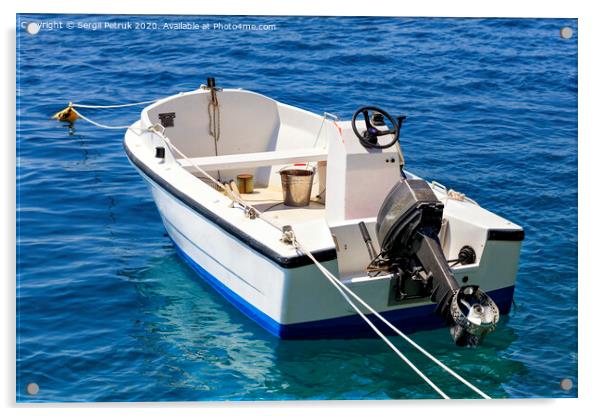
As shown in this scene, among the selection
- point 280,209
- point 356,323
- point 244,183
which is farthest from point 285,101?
point 356,323

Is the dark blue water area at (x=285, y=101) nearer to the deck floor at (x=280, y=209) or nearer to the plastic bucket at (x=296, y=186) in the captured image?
the deck floor at (x=280, y=209)

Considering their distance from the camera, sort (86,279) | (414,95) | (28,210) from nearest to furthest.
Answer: (28,210) < (86,279) < (414,95)

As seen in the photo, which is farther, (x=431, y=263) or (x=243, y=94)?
(x=243, y=94)

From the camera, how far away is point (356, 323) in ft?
22.4

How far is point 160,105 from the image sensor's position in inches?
347

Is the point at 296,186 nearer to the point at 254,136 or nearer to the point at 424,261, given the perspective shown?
the point at 254,136

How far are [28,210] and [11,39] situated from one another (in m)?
1.29

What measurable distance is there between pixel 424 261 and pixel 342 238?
942 millimetres

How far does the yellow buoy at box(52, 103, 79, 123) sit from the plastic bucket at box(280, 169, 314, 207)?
2.01 m

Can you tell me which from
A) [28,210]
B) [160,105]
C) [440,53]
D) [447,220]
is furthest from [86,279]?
[440,53]

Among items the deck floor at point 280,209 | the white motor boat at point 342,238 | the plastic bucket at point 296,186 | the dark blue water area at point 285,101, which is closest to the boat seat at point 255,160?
the white motor boat at point 342,238

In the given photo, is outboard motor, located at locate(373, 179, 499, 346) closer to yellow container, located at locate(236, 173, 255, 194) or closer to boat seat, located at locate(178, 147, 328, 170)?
boat seat, located at locate(178, 147, 328, 170)

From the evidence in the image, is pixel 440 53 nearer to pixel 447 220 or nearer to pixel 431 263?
pixel 447 220

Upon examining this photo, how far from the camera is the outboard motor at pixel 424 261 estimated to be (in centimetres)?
566
